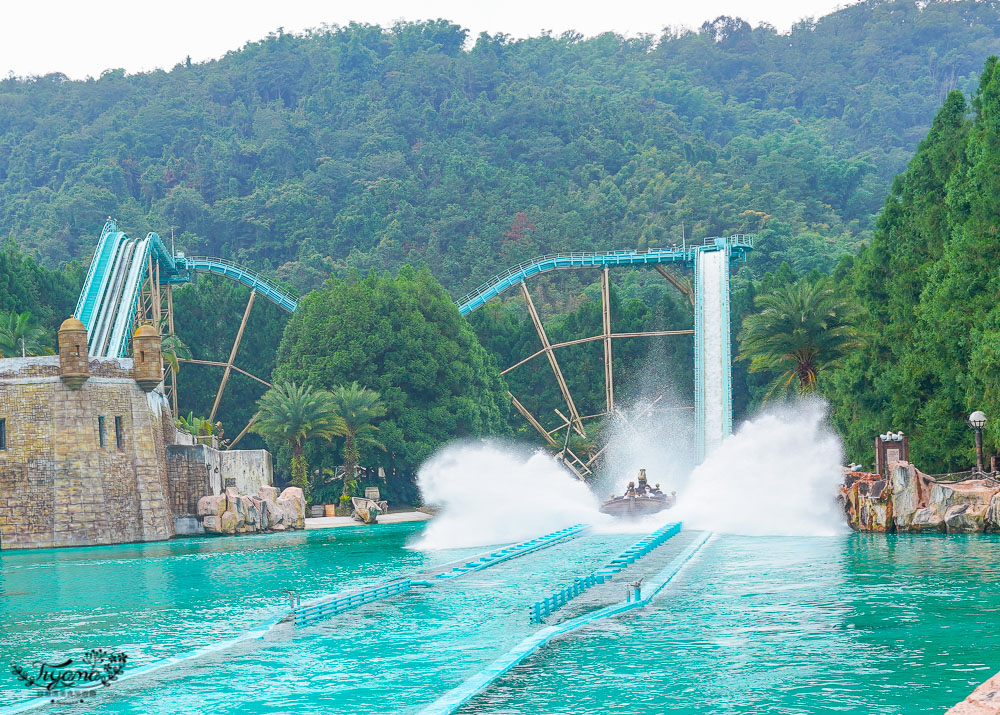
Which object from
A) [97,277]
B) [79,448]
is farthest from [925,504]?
[97,277]

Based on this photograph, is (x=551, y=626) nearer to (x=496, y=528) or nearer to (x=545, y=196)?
(x=496, y=528)

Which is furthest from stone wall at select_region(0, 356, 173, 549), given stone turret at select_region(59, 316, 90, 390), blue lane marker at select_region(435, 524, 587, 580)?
blue lane marker at select_region(435, 524, 587, 580)

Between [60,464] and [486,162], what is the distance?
75336mm

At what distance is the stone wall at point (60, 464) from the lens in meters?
39.5

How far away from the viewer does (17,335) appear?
5247 cm

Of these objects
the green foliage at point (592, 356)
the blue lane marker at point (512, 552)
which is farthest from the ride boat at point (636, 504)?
the green foliage at point (592, 356)

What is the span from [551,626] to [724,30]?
504ft

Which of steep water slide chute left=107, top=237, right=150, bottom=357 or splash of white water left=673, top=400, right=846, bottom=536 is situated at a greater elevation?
steep water slide chute left=107, top=237, right=150, bottom=357

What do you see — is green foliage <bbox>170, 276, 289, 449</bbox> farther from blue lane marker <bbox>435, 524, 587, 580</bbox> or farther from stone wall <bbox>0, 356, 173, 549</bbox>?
blue lane marker <bbox>435, 524, 587, 580</bbox>

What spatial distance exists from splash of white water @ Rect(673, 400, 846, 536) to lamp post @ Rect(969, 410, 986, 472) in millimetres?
3767

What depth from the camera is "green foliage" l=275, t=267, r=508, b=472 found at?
6225 centimetres

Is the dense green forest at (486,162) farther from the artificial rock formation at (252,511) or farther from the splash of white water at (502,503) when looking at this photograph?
the splash of white water at (502,503)

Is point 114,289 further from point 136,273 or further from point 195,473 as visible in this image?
point 195,473

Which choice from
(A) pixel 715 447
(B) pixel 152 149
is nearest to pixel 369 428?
(A) pixel 715 447
